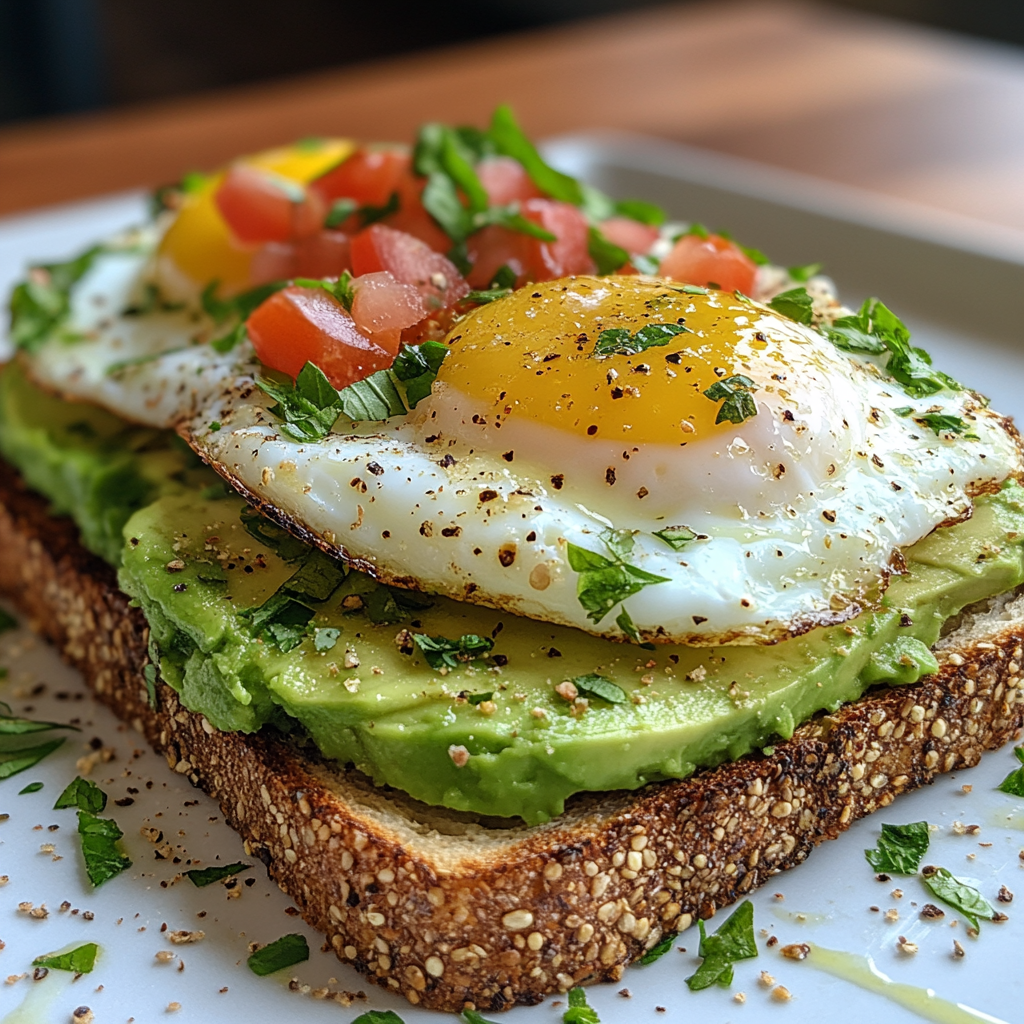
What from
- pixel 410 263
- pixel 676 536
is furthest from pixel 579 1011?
pixel 410 263

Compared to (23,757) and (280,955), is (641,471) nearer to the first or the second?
(280,955)

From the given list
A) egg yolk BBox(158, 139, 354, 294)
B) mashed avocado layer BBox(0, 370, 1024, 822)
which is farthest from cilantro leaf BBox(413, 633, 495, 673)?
egg yolk BBox(158, 139, 354, 294)

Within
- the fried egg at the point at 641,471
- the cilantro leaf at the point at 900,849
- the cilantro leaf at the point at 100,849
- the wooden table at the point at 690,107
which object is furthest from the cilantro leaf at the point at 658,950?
the wooden table at the point at 690,107

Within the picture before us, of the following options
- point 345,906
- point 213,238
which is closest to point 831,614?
point 345,906

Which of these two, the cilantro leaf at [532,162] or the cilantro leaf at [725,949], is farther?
the cilantro leaf at [532,162]

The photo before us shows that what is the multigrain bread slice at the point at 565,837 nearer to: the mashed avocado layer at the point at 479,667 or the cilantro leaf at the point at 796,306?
the mashed avocado layer at the point at 479,667

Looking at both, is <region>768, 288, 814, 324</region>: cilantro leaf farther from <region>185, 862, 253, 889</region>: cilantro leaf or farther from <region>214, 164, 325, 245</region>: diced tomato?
<region>185, 862, 253, 889</region>: cilantro leaf

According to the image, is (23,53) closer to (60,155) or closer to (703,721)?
(60,155)
